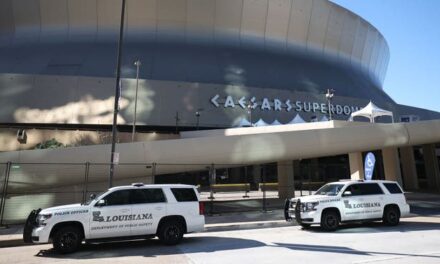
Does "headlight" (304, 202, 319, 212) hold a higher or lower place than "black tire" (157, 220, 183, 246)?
higher

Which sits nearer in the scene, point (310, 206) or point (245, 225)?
point (310, 206)

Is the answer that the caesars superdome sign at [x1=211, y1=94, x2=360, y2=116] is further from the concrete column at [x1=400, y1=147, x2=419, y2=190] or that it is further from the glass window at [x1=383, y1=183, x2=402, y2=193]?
the glass window at [x1=383, y1=183, x2=402, y2=193]

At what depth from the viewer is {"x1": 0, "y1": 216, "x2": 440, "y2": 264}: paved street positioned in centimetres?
888

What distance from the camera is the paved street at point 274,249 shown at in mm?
8883

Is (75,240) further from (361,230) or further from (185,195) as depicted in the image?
(361,230)

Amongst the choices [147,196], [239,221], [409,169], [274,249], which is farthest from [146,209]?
[409,169]

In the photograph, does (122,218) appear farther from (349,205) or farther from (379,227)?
(379,227)

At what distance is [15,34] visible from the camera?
42.9 metres

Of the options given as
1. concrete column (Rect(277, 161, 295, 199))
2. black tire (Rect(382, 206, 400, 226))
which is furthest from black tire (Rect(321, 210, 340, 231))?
concrete column (Rect(277, 161, 295, 199))

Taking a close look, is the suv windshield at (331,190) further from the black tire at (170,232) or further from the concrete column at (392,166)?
the concrete column at (392,166)

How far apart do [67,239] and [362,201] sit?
412 inches

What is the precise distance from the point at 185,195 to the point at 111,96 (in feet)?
86.7

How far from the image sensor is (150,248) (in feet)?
36.3

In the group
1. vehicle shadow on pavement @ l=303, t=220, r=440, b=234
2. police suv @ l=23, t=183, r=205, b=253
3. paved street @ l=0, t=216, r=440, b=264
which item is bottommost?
paved street @ l=0, t=216, r=440, b=264
